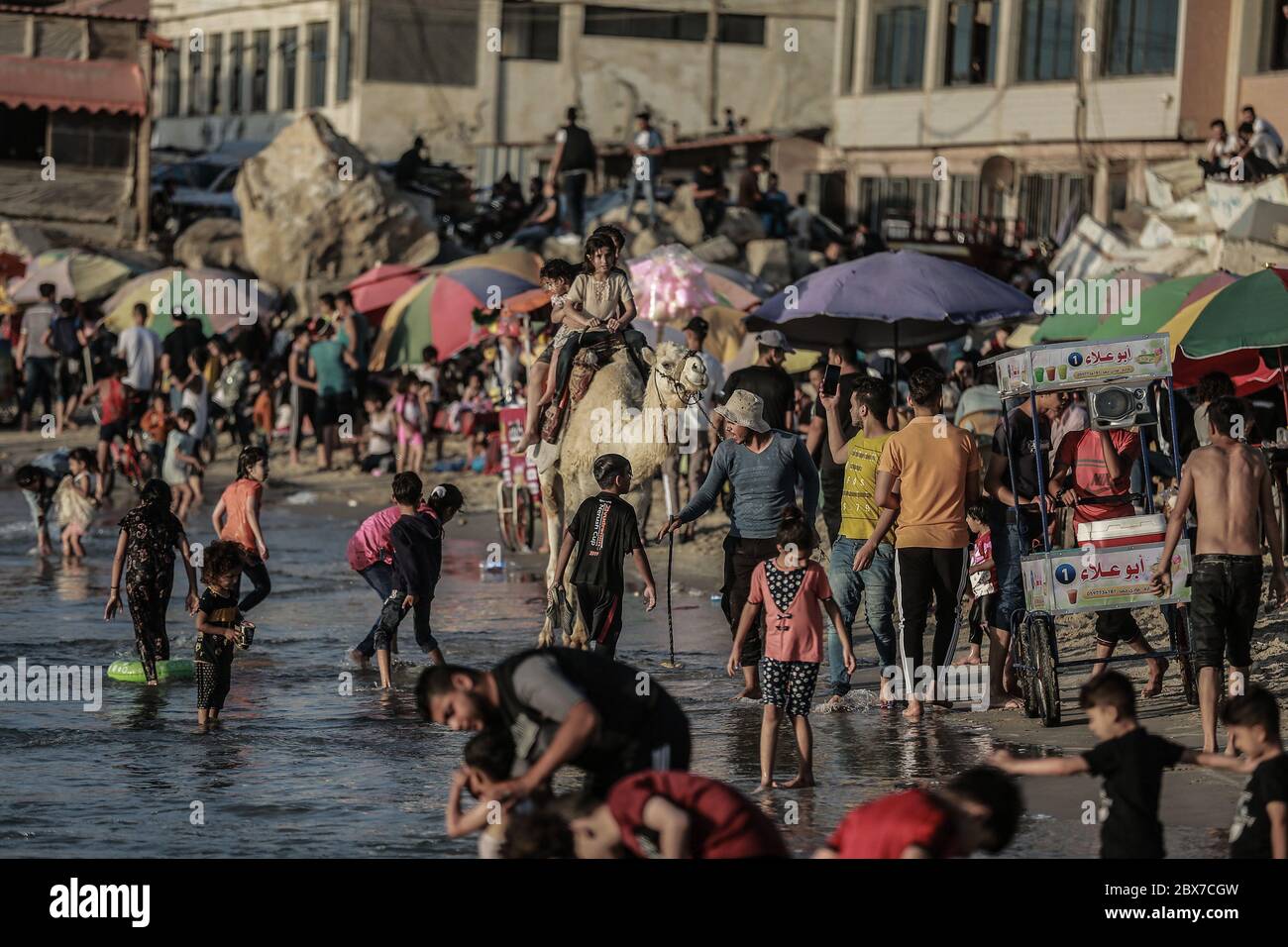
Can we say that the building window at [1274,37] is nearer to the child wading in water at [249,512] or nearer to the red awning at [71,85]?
the red awning at [71,85]

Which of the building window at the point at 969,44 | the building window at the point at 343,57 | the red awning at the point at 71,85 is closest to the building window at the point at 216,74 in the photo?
the building window at the point at 343,57

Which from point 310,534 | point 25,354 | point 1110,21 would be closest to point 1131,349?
point 310,534

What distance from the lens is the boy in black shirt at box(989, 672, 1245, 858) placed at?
7324 millimetres

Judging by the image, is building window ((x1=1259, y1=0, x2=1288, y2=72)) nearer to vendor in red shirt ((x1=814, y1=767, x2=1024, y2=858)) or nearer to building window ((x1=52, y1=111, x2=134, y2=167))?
building window ((x1=52, y1=111, x2=134, y2=167))

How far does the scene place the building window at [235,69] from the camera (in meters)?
55.3

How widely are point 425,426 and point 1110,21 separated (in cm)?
1653

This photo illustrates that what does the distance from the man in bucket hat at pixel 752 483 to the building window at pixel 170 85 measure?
49.1m

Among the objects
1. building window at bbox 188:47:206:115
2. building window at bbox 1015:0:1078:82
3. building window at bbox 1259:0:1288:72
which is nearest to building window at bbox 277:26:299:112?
building window at bbox 188:47:206:115

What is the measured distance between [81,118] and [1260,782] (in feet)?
116

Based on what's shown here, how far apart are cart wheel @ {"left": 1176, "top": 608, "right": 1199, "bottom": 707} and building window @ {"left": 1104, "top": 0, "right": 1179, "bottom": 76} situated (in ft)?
80.4

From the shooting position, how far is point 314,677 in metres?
13.5

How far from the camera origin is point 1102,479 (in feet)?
39.4

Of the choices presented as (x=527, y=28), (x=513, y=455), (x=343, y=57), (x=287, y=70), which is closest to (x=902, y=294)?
(x=513, y=455)
